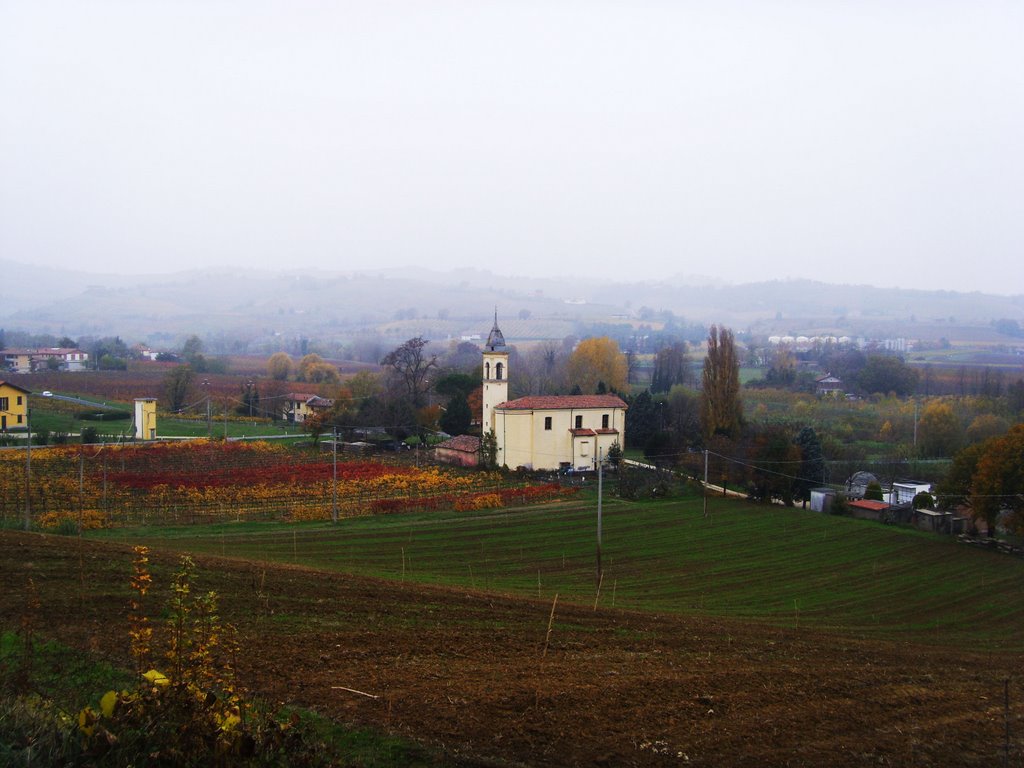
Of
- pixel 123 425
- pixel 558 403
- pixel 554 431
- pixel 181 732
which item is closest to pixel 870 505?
pixel 554 431

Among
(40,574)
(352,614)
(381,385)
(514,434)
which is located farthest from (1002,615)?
(381,385)

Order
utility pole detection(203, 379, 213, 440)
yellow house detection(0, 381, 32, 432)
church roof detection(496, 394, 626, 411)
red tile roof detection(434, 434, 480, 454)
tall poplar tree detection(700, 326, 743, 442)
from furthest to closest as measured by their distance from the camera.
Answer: utility pole detection(203, 379, 213, 440) < tall poplar tree detection(700, 326, 743, 442) < yellow house detection(0, 381, 32, 432) < red tile roof detection(434, 434, 480, 454) < church roof detection(496, 394, 626, 411)

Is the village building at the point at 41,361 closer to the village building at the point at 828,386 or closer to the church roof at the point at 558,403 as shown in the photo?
the church roof at the point at 558,403

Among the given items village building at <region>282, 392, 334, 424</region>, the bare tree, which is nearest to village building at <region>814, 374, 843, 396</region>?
the bare tree

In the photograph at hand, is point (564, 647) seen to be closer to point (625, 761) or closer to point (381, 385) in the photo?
point (625, 761)

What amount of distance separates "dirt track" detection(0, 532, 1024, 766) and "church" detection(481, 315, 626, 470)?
22.6 metres

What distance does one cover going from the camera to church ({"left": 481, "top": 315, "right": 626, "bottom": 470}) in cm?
3731

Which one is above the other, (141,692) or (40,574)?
(141,692)

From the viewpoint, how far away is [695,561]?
73.9 feet

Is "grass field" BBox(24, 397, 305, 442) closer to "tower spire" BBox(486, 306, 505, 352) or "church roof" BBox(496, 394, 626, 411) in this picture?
"tower spire" BBox(486, 306, 505, 352)

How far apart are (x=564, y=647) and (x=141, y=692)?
6.57 m

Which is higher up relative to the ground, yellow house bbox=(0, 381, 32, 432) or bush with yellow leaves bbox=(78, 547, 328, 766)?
bush with yellow leaves bbox=(78, 547, 328, 766)

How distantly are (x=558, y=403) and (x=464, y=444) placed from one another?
4485 millimetres

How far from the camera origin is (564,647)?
11.4 meters
